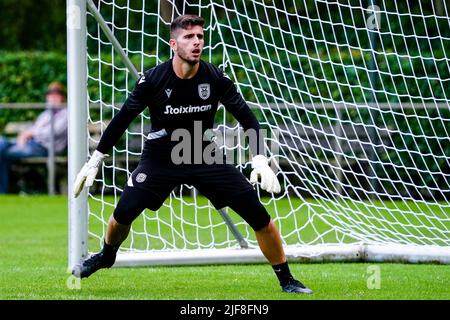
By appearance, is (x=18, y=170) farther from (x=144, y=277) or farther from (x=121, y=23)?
(x=144, y=277)

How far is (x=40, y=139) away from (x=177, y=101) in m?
10.3

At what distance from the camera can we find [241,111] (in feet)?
25.1

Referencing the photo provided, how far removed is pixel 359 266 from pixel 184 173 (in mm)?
2386

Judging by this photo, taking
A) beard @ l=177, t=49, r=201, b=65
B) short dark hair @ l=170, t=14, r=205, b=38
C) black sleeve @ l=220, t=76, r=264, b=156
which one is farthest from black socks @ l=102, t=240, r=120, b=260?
short dark hair @ l=170, t=14, r=205, b=38

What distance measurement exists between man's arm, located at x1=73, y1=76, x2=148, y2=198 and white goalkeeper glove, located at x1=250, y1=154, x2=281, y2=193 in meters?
0.83

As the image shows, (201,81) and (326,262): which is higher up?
(201,81)

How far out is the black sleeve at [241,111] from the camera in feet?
25.0

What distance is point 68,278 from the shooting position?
8.50m

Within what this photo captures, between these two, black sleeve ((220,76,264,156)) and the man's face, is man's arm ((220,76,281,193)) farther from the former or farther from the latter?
the man's face

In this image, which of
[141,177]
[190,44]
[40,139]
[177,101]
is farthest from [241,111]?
[40,139]

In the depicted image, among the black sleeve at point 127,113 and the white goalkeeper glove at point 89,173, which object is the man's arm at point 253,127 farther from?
the white goalkeeper glove at point 89,173

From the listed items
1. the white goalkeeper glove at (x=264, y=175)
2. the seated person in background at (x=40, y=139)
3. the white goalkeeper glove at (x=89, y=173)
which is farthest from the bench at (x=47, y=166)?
the white goalkeeper glove at (x=264, y=175)

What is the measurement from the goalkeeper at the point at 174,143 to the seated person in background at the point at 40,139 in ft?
32.5
